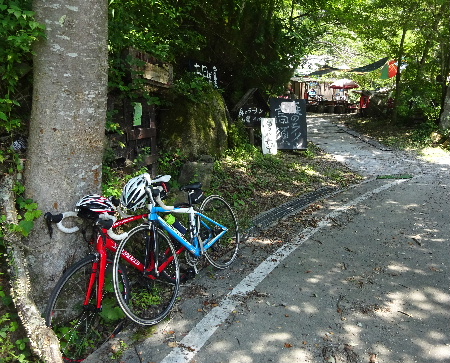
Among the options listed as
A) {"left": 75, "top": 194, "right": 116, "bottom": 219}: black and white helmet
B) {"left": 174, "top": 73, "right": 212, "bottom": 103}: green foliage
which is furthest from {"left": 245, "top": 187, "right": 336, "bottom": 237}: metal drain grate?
{"left": 174, "top": 73, "right": 212, "bottom": 103}: green foliage

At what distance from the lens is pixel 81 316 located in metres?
3.60

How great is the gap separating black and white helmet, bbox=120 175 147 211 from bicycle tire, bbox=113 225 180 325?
232 mm

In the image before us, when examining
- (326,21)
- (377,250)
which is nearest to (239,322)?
(377,250)

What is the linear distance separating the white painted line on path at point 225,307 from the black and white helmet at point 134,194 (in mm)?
1259

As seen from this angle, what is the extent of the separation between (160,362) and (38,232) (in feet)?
5.13

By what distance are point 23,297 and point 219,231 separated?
99.1 inches

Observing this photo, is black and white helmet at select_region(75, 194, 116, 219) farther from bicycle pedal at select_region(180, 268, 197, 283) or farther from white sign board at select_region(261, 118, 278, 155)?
white sign board at select_region(261, 118, 278, 155)

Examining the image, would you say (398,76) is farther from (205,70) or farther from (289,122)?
(205,70)

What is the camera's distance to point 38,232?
359 cm

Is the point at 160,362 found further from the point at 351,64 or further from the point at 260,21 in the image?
the point at 351,64

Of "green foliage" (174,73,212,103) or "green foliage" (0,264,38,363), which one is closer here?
"green foliage" (0,264,38,363)

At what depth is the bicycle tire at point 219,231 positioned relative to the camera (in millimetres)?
4895

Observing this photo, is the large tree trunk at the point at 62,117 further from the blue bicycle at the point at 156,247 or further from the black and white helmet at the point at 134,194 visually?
the blue bicycle at the point at 156,247

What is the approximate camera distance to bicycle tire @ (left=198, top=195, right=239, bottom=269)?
16.1 ft
